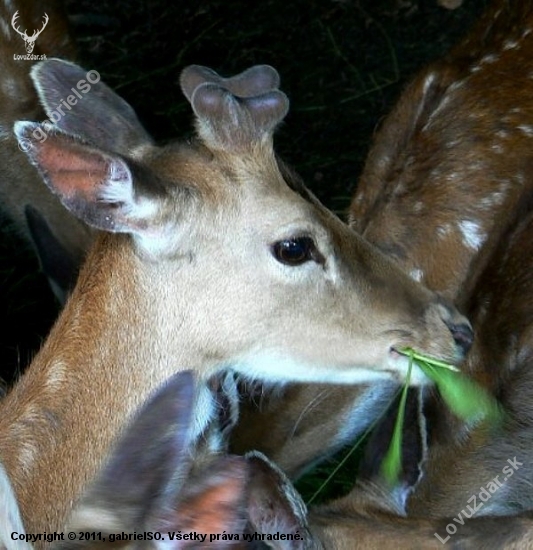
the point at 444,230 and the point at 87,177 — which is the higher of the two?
the point at 87,177

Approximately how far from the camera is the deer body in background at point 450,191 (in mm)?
3965

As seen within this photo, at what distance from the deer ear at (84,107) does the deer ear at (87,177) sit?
0.28m

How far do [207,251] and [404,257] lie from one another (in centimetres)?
111

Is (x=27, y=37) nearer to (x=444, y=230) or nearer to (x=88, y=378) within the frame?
(x=444, y=230)

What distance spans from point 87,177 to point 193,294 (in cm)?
43

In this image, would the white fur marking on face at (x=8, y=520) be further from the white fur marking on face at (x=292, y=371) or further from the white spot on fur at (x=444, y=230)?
the white spot on fur at (x=444, y=230)

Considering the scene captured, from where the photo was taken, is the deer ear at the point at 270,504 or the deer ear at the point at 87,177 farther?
the deer ear at the point at 87,177

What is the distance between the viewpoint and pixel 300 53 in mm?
6344

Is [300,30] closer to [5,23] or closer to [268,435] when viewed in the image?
[5,23]

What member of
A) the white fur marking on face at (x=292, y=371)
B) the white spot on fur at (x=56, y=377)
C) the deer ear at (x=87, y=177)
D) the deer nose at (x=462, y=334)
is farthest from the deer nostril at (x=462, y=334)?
the white spot on fur at (x=56, y=377)

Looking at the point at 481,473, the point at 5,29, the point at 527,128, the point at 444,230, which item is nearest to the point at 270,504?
the point at 481,473

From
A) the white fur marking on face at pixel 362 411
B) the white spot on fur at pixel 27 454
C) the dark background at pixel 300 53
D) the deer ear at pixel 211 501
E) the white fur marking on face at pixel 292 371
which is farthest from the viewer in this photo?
the dark background at pixel 300 53

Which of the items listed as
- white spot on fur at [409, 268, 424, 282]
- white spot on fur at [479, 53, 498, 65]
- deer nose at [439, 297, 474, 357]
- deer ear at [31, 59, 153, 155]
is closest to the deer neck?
deer ear at [31, 59, 153, 155]

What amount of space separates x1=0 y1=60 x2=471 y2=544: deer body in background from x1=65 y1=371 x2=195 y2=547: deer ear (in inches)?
27.4
